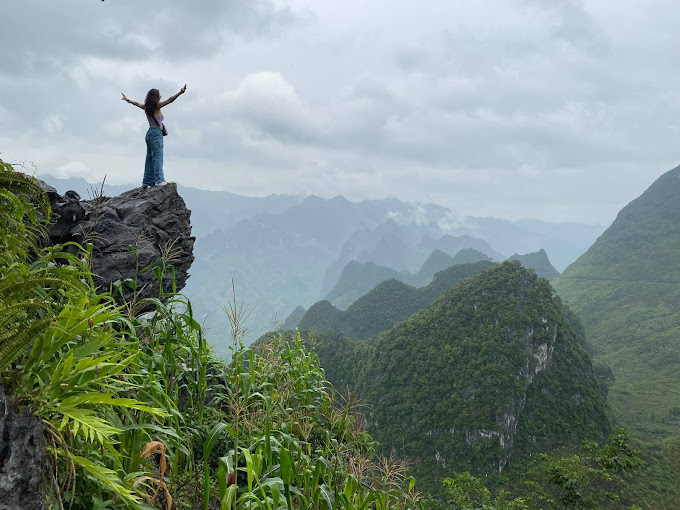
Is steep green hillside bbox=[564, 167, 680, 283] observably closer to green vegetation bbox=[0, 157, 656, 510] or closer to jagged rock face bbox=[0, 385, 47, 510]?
green vegetation bbox=[0, 157, 656, 510]

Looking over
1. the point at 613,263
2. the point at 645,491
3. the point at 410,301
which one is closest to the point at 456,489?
the point at 645,491

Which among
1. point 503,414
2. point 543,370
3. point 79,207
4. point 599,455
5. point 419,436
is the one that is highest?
point 79,207

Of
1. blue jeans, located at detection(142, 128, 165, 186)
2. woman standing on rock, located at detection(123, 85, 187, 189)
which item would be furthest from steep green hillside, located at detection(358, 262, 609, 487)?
woman standing on rock, located at detection(123, 85, 187, 189)

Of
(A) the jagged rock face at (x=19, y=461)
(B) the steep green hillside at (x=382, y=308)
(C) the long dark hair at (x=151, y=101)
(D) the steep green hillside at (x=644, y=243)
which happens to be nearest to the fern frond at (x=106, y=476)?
(A) the jagged rock face at (x=19, y=461)

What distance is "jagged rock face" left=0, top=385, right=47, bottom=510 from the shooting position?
144 cm

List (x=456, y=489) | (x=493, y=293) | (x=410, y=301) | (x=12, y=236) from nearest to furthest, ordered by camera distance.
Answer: (x=12, y=236) → (x=456, y=489) → (x=493, y=293) → (x=410, y=301)

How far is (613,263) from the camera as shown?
139m

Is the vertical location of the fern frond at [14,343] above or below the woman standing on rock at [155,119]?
below

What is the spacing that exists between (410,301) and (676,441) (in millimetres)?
71243

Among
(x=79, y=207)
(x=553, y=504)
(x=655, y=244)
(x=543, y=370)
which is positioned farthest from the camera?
(x=655, y=244)

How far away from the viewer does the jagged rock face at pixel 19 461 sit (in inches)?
56.9

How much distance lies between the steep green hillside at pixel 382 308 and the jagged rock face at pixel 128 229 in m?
98.0

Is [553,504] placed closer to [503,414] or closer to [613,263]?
[503,414]

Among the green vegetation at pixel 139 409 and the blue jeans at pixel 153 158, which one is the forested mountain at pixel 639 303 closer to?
the green vegetation at pixel 139 409
